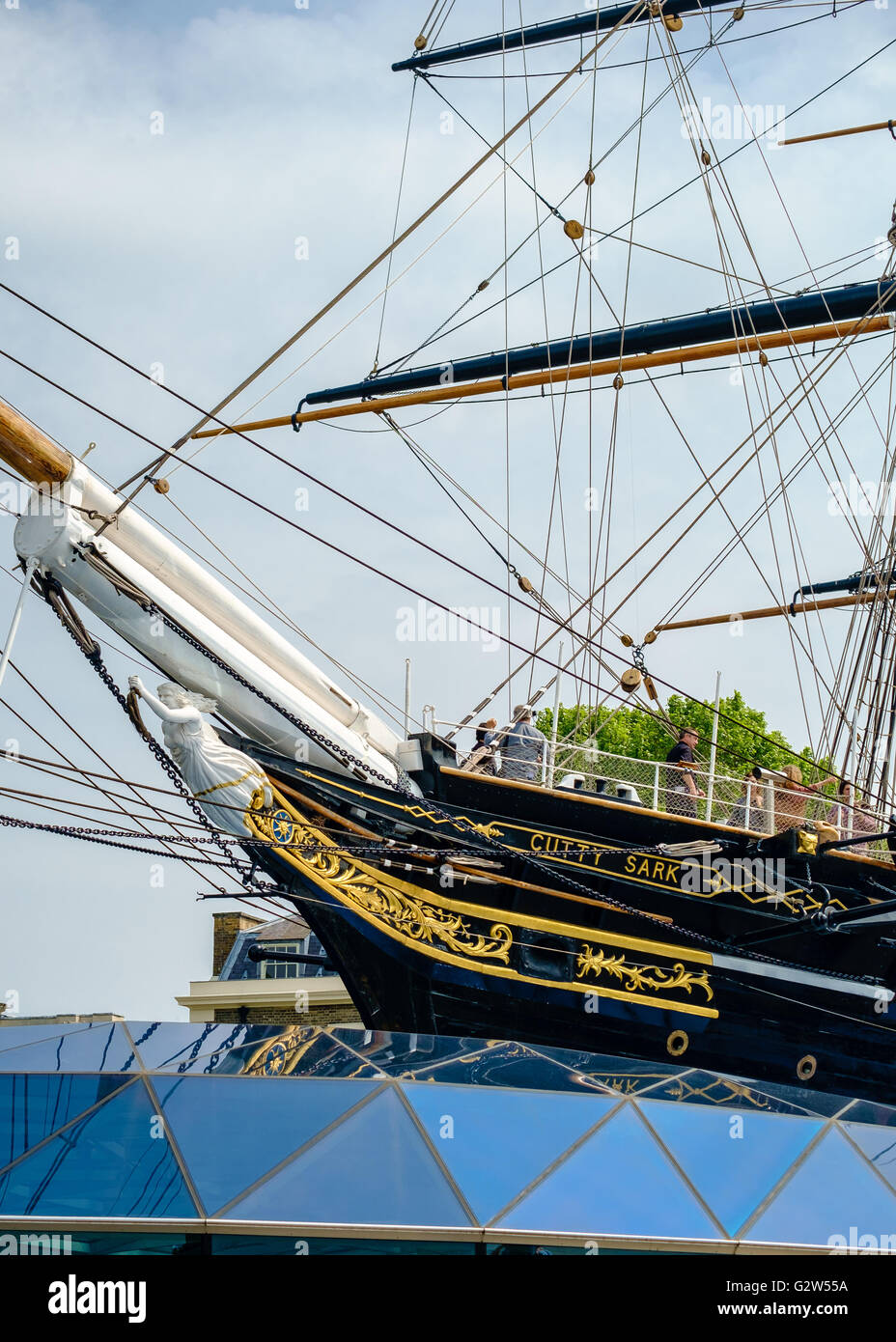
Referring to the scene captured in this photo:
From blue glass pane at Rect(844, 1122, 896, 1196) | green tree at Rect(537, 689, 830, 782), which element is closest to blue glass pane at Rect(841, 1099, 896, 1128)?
blue glass pane at Rect(844, 1122, 896, 1196)

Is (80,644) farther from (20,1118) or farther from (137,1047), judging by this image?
(20,1118)

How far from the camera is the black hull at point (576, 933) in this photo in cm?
1271

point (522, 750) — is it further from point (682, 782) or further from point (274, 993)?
point (274, 993)

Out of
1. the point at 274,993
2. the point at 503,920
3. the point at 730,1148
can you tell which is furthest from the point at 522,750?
the point at 274,993

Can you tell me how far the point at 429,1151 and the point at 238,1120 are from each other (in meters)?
1.11

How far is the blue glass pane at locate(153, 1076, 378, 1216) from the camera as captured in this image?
767 centimetres

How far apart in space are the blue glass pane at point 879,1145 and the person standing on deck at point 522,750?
16.2 feet

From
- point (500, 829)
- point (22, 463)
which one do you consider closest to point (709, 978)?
point (500, 829)

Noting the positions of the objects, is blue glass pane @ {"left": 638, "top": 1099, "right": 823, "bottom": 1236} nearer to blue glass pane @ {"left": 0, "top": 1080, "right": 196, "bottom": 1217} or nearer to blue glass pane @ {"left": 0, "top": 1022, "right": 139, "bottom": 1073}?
blue glass pane @ {"left": 0, "top": 1080, "right": 196, "bottom": 1217}

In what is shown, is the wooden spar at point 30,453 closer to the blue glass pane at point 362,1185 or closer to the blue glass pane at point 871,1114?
the blue glass pane at point 362,1185

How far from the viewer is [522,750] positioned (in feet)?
44.7

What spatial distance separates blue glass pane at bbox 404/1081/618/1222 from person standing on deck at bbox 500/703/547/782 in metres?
4.64

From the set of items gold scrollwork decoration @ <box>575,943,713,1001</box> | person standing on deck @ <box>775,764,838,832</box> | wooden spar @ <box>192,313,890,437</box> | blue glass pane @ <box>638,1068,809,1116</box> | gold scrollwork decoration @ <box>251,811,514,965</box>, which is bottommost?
blue glass pane @ <box>638,1068,809,1116</box>
